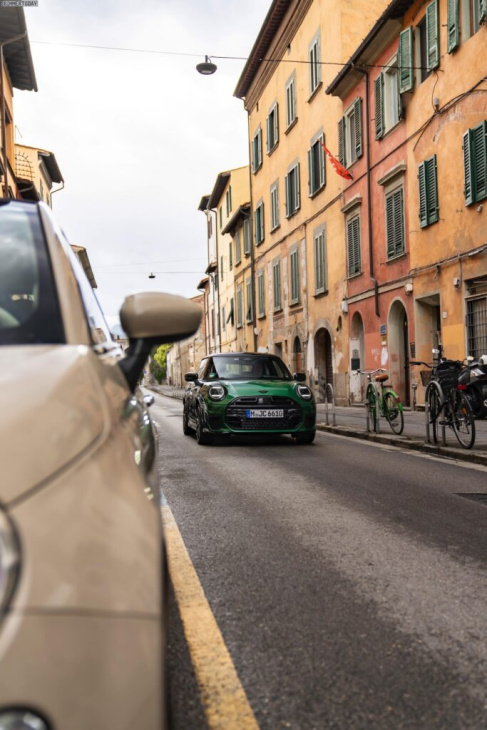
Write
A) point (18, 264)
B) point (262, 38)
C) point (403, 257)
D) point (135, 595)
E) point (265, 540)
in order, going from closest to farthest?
point (135, 595), point (18, 264), point (265, 540), point (403, 257), point (262, 38)

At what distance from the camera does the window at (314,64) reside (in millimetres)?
25344

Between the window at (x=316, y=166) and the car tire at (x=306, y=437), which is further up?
the window at (x=316, y=166)

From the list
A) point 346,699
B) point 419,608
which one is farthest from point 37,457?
point 419,608

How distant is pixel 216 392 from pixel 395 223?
9987 millimetres

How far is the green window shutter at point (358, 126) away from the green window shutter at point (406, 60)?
10.8 ft

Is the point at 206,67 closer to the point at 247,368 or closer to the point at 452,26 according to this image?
the point at 452,26

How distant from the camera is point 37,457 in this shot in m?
1.19

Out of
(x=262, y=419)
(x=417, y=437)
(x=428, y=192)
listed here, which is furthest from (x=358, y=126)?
(x=262, y=419)

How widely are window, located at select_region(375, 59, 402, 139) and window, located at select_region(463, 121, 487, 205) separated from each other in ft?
13.9

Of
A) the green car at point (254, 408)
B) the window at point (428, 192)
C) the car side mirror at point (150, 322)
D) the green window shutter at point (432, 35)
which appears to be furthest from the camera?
the window at point (428, 192)

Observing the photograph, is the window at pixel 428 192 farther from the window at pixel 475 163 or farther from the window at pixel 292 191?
the window at pixel 292 191

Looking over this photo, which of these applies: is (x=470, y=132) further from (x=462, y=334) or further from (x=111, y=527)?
(x=111, y=527)

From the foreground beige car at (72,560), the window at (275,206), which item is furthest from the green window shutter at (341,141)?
the foreground beige car at (72,560)

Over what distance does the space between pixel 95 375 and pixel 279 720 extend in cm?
121
